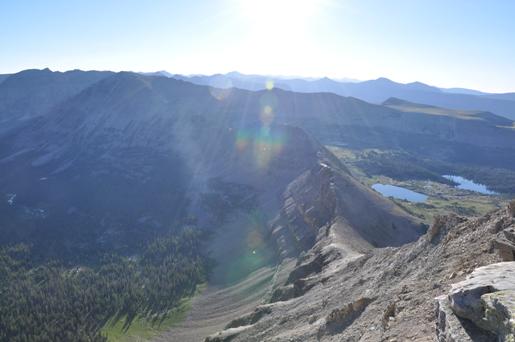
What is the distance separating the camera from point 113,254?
494 ft

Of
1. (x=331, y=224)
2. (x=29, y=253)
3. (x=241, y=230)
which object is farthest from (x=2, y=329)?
(x=331, y=224)

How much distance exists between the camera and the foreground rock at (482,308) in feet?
48.3

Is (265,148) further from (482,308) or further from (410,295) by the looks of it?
(482,308)

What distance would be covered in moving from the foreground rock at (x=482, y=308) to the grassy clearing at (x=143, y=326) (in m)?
89.0

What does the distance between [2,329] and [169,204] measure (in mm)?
90340

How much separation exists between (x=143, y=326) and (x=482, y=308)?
3871 inches

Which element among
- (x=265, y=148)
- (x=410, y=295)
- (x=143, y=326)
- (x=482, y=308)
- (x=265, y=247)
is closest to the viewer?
(x=482, y=308)

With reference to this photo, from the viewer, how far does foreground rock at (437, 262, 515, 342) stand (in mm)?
14734

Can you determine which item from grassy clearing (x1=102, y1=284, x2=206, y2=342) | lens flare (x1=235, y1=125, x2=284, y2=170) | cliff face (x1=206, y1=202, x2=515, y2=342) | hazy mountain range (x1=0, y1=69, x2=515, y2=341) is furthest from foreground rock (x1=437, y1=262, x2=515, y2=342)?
lens flare (x1=235, y1=125, x2=284, y2=170)

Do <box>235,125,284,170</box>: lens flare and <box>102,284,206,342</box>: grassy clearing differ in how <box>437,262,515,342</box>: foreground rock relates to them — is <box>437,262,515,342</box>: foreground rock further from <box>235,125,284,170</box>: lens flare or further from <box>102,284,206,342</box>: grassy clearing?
<box>235,125,284,170</box>: lens flare

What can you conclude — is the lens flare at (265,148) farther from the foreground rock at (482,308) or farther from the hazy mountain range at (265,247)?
the foreground rock at (482,308)

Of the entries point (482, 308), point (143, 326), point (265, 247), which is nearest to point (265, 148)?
point (265, 247)

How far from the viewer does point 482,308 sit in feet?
53.0

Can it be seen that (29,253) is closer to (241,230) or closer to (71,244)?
(71,244)
